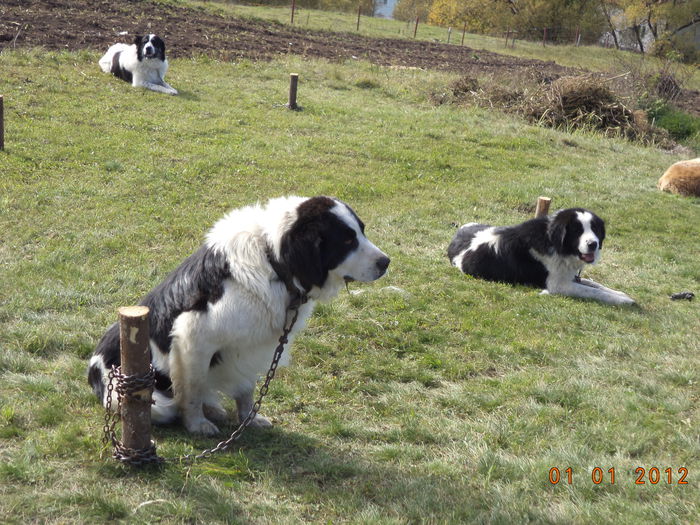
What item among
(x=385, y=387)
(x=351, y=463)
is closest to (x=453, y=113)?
(x=385, y=387)

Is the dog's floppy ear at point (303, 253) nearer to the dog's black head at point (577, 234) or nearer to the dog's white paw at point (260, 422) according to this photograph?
the dog's white paw at point (260, 422)

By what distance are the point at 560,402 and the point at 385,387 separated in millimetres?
1411

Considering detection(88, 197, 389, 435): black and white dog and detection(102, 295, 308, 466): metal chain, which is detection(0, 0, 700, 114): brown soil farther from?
detection(102, 295, 308, 466): metal chain

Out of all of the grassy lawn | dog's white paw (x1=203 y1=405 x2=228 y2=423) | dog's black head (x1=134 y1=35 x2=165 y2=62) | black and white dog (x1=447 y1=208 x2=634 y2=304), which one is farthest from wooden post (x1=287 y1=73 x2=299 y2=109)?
dog's white paw (x1=203 y1=405 x2=228 y2=423)

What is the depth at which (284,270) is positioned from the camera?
4359mm

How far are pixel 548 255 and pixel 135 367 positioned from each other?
596 centimetres

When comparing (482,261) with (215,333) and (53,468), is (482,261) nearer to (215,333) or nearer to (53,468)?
(215,333)

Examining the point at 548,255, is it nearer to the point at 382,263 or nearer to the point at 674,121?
the point at 382,263

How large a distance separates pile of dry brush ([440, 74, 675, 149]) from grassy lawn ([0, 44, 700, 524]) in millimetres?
3106

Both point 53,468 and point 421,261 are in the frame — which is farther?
point 421,261

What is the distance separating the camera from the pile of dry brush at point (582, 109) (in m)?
18.5

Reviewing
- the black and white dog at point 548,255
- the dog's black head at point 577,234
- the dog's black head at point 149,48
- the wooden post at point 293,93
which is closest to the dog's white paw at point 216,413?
the black and white dog at point 548,255

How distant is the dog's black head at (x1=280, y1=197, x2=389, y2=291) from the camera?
170 inches

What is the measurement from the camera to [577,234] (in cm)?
841
